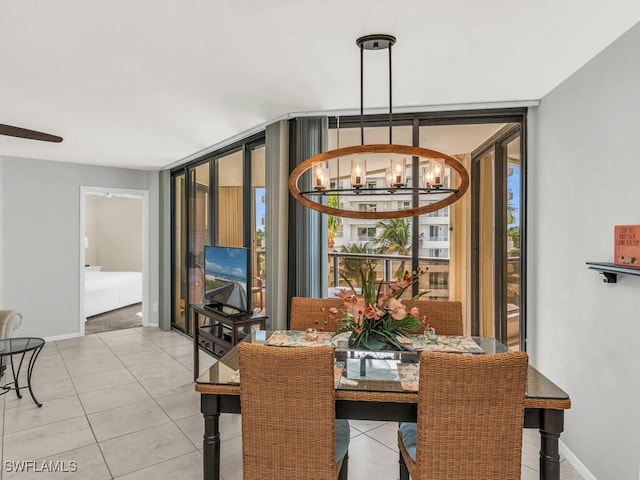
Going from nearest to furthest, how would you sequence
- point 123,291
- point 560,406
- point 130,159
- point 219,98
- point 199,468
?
point 560,406
point 199,468
point 219,98
point 130,159
point 123,291

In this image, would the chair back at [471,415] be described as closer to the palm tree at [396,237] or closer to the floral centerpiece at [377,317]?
the floral centerpiece at [377,317]

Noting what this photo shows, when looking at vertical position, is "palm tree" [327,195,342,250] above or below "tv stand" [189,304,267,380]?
above

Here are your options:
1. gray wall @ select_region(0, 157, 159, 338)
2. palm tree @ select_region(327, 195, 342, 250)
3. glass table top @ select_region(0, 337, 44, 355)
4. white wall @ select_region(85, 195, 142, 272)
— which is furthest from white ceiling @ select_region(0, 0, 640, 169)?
white wall @ select_region(85, 195, 142, 272)

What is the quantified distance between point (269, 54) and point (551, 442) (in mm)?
2380

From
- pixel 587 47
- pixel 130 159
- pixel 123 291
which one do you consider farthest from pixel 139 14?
pixel 123 291

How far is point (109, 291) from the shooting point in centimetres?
761

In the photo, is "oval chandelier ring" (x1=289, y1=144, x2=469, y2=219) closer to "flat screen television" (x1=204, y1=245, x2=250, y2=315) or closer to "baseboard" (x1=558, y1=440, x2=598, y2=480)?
"flat screen television" (x1=204, y1=245, x2=250, y2=315)

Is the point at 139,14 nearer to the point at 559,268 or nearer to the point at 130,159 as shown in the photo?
the point at 559,268

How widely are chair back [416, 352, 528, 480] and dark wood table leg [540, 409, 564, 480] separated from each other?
0.21 m

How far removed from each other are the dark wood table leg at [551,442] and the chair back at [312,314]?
1432 mm

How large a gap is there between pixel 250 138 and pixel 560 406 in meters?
3.58

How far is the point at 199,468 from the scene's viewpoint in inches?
104

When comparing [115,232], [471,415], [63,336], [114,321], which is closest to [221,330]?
[471,415]

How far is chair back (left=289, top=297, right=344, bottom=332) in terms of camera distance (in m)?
2.93
